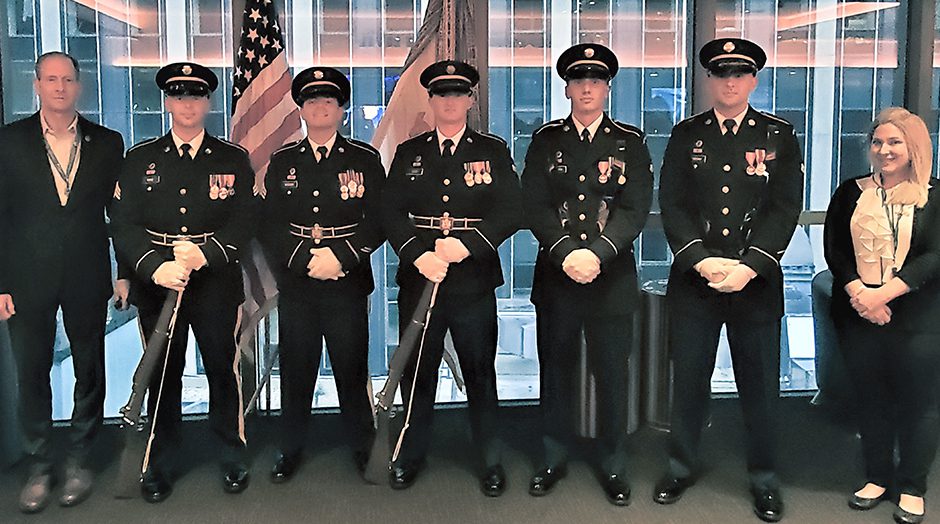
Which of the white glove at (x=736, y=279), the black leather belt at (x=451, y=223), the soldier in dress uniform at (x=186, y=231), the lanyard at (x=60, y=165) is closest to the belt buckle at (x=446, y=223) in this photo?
the black leather belt at (x=451, y=223)

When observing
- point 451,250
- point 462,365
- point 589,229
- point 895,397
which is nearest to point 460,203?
point 451,250

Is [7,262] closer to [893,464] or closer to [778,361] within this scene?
[778,361]

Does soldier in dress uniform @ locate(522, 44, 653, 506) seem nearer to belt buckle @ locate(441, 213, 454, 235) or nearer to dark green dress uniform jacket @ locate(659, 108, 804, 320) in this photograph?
dark green dress uniform jacket @ locate(659, 108, 804, 320)

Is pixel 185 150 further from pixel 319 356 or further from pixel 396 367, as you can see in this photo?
pixel 396 367

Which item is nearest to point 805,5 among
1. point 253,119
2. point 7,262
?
point 253,119

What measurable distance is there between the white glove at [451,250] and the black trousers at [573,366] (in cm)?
37

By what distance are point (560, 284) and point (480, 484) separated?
800mm

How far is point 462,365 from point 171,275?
1.06 metres

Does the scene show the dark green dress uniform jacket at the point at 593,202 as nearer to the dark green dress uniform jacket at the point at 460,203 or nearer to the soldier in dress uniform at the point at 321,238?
the dark green dress uniform jacket at the point at 460,203

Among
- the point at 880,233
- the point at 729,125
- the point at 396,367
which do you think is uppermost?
the point at 729,125

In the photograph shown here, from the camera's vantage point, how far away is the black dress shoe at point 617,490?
2963 millimetres

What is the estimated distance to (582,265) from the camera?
285cm

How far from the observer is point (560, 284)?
3.00 m

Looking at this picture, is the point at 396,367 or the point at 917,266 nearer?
the point at 917,266
